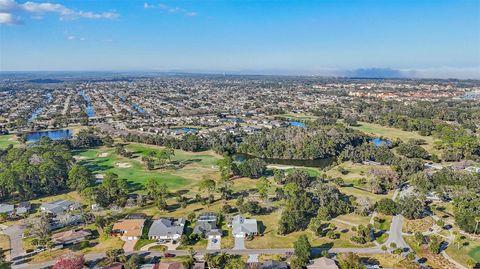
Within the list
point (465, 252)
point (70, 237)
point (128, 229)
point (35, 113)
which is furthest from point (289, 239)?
point (35, 113)

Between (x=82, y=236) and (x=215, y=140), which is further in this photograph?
(x=215, y=140)

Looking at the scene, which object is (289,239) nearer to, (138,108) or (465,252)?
(465,252)

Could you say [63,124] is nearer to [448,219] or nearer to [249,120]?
[249,120]

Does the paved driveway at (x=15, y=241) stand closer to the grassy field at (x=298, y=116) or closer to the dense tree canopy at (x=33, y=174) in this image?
the dense tree canopy at (x=33, y=174)

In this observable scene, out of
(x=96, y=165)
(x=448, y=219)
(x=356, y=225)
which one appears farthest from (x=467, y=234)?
(x=96, y=165)

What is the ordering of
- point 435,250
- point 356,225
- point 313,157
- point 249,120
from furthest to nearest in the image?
point 249,120 < point 313,157 < point 356,225 < point 435,250

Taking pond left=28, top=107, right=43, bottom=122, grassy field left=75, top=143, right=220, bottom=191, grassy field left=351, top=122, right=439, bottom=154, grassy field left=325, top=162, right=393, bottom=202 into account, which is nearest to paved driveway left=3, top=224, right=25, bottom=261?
grassy field left=75, top=143, right=220, bottom=191

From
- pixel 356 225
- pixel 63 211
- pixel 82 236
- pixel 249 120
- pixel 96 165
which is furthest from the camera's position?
pixel 249 120
